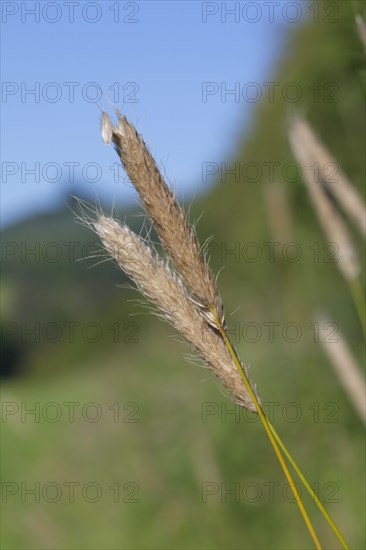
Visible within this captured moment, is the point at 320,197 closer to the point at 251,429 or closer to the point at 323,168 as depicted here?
the point at 323,168

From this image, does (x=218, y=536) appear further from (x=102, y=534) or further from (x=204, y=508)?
(x=102, y=534)

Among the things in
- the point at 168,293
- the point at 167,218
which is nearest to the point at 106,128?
the point at 167,218

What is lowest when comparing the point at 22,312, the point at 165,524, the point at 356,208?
the point at 22,312

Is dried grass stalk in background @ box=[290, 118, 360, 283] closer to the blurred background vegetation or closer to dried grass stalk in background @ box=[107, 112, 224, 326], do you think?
the blurred background vegetation

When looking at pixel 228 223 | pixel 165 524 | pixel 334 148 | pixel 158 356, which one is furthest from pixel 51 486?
pixel 228 223

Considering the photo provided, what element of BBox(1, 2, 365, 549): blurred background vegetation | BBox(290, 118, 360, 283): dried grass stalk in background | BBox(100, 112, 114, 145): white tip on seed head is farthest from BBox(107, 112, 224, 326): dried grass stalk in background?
BBox(290, 118, 360, 283): dried grass stalk in background

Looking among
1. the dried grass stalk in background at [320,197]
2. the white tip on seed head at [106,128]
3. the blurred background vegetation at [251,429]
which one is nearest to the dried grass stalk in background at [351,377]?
the dried grass stalk in background at [320,197]

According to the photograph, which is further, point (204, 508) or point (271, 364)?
point (271, 364)

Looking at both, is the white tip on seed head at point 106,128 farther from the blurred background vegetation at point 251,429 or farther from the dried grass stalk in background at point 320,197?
the dried grass stalk in background at point 320,197
